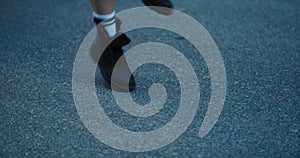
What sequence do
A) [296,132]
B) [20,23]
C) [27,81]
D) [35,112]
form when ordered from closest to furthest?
[296,132]
[35,112]
[27,81]
[20,23]

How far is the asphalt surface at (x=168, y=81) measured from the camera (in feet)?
6.27

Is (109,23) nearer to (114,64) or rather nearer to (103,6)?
(103,6)

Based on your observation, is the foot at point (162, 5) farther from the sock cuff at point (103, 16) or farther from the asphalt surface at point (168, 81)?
the sock cuff at point (103, 16)

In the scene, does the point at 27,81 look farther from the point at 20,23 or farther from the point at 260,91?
the point at 260,91

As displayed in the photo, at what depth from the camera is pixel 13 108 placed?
2.21m

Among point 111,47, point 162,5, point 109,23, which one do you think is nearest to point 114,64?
point 111,47

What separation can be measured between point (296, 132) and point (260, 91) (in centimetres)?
40

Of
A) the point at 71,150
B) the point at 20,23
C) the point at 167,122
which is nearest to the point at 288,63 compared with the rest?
the point at 167,122

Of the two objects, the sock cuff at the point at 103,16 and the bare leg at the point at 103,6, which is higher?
the bare leg at the point at 103,6

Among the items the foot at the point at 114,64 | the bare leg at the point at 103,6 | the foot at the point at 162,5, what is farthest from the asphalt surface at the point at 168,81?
the bare leg at the point at 103,6

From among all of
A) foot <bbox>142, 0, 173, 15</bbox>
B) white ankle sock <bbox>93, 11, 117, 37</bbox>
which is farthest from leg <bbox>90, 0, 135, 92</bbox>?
foot <bbox>142, 0, 173, 15</bbox>

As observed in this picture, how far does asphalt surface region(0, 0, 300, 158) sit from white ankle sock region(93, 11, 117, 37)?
0.99 feet

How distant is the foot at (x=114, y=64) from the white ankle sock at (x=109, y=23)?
1.0 inches

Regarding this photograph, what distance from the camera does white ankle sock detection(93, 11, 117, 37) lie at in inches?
90.4
